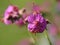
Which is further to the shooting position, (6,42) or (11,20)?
(6,42)

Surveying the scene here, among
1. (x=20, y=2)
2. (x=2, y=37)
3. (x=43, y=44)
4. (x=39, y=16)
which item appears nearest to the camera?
(x=39, y=16)

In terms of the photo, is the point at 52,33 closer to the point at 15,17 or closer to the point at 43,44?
the point at 43,44

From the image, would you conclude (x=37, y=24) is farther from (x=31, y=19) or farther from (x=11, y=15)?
(x=11, y=15)

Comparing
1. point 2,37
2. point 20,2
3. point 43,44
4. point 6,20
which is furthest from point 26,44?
point 20,2

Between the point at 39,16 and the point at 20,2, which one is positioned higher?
the point at 20,2

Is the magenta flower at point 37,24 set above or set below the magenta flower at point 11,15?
below

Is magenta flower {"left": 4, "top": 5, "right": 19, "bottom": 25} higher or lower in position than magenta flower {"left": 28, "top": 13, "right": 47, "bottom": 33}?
higher

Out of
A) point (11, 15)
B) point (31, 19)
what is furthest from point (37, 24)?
point (11, 15)

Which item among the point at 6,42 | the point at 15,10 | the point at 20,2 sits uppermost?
the point at 20,2
